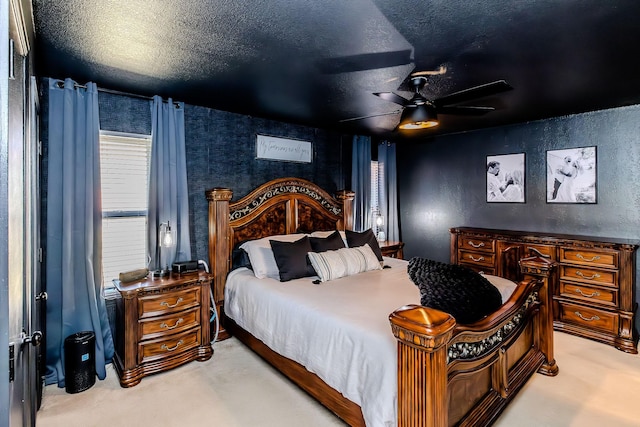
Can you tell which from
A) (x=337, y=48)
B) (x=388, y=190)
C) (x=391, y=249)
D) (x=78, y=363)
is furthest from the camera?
(x=388, y=190)

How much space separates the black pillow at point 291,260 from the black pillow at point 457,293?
1.15 meters

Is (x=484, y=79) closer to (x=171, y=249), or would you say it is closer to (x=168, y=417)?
(x=171, y=249)

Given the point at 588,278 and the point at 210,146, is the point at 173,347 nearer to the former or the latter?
the point at 210,146

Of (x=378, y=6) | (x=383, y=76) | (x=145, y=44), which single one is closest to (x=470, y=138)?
(x=383, y=76)

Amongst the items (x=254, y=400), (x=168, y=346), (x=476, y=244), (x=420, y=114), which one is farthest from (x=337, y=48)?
(x=476, y=244)

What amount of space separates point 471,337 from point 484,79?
7.08 ft

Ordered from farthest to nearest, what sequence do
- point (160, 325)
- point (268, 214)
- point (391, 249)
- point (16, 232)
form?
point (391, 249)
point (268, 214)
point (160, 325)
point (16, 232)

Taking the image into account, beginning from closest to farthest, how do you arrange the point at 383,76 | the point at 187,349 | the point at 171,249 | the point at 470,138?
the point at 383,76
the point at 187,349
the point at 171,249
the point at 470,138

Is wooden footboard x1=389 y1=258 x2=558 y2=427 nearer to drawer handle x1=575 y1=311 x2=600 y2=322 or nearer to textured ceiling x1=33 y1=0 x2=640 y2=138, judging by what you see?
drawer handle x1=575 y1=311 x2=600 y2=322

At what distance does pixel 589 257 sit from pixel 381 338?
3.10m

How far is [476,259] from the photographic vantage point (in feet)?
14.8

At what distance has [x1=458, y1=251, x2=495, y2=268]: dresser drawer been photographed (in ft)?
14.3

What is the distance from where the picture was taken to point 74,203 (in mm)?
2811

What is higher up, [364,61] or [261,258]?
[364,61]
